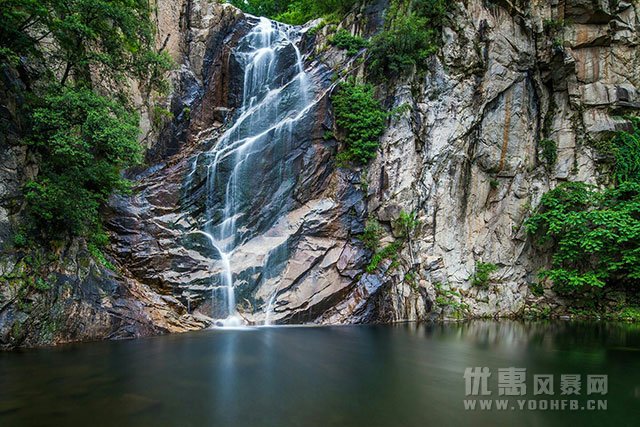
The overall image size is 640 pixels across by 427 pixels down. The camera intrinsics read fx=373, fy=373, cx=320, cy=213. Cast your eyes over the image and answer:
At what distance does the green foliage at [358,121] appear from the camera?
16438mm

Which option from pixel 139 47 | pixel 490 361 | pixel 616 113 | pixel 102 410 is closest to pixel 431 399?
pixel 490 361

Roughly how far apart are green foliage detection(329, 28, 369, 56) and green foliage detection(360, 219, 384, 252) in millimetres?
9117

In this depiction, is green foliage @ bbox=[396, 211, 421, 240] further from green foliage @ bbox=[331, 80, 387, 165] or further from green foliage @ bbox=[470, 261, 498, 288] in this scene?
green foliage @ bbox=[470, 261, 498, 288]

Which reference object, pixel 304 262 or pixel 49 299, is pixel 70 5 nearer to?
pixel 49 299

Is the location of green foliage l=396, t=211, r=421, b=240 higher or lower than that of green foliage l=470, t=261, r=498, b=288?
higher

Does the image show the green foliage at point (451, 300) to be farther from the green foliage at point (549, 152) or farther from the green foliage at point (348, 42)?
the green foliage at point (348, 42)

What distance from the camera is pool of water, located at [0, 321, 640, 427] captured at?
15.0ft

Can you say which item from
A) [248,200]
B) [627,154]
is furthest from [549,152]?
[248,200]

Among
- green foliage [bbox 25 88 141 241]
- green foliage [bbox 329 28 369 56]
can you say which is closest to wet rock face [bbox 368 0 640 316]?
green foliage [bbox 329 28 369 56]

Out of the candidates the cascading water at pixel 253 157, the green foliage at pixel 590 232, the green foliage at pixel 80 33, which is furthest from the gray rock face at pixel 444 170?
the green foliage at pixel 80 33

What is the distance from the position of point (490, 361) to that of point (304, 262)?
785 cm

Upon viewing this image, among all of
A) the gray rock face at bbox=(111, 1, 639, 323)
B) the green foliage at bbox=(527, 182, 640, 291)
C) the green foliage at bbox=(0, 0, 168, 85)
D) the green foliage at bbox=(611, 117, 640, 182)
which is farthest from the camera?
the green foliage at bbox=(611, 117, 640, 182)

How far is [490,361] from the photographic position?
7504 millimetres

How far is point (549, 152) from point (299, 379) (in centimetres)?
1644
